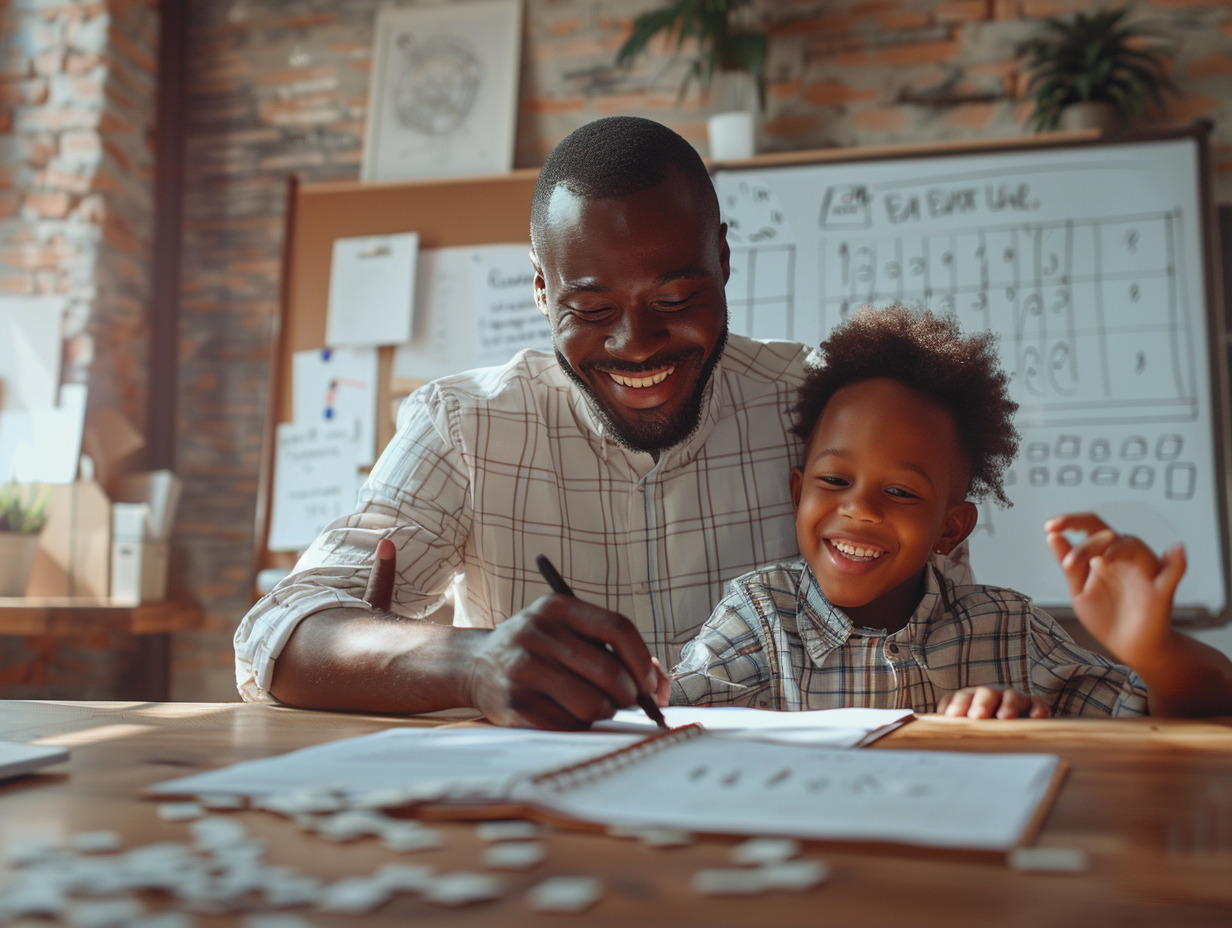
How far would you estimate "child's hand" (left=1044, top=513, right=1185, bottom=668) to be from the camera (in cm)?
85

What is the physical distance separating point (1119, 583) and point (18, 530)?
3.02 meters

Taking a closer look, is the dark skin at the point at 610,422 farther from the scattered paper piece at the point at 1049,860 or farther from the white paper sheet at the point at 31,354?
the white paper sheet at the point at 31,354

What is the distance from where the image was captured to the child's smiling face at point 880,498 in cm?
126

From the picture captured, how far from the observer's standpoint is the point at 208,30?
3.71 m

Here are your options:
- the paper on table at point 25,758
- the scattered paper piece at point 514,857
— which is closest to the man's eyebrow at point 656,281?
the paper on table at point 25,758

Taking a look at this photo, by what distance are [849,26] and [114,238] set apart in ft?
7.75

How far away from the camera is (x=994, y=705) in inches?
39.8

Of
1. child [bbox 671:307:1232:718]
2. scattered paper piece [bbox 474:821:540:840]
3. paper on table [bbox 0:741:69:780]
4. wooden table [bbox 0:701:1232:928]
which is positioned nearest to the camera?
wooden table [bbox 0:701:1232:928]

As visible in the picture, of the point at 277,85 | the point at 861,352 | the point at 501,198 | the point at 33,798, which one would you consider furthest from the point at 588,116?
the point at 33,798

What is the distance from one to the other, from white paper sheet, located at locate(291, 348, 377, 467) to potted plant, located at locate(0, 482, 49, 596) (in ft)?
2.50

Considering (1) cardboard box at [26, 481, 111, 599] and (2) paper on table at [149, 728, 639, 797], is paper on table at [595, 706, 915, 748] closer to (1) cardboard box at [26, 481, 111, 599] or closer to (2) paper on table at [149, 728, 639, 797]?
(2) paper on table at [149, 728, 639, 797]

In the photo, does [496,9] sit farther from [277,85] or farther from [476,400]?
[476,400]

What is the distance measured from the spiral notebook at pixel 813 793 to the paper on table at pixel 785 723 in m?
0.09

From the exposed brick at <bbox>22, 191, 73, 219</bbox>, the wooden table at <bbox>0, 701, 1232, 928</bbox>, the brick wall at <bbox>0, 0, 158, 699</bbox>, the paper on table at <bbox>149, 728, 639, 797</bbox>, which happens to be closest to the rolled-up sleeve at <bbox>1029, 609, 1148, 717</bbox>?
the wooden table at <bbox>0, 701, 1232, 928</bbox>
